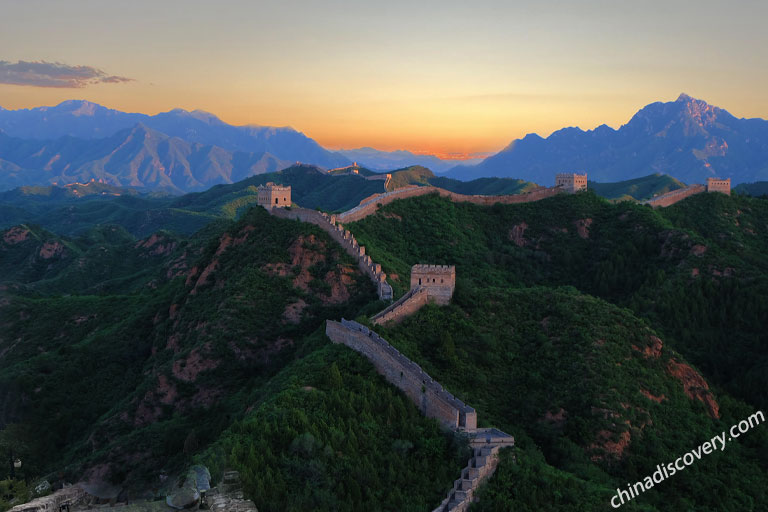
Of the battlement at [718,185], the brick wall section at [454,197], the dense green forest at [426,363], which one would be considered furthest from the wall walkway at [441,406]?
the battlement at [718,185]

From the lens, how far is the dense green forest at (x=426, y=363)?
1173 inches

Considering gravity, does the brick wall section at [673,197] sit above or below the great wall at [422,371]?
above

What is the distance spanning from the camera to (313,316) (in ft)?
181

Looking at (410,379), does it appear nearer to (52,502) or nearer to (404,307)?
(404,307)

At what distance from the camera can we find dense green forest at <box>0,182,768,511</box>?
29.8 meters

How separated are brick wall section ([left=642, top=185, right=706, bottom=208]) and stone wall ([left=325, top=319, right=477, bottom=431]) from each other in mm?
69476

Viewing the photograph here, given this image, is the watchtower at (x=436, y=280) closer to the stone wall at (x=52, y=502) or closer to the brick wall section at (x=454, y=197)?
the stone wall at (x=52, y=502)

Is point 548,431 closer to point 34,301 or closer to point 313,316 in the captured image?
point 313,316

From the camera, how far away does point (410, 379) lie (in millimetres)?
34438

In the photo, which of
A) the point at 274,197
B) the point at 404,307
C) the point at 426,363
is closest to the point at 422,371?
the point at 426,363

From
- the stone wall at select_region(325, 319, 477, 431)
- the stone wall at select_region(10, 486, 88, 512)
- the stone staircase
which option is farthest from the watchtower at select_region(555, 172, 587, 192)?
the stone wall at select_region(10, 486, 88, 512)

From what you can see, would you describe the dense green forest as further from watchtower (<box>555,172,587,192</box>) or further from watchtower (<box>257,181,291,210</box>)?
watchtower (<box>555,172,587,192</box>)

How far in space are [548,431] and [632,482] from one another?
198 inches

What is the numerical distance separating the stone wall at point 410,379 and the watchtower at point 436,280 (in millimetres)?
7375
